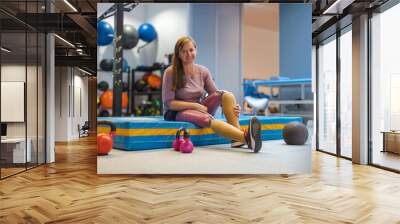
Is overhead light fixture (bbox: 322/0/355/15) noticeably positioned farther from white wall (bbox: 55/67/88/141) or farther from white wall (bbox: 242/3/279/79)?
white wall (bbox: 55/67/88/141)

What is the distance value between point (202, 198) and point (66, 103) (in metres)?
9.50

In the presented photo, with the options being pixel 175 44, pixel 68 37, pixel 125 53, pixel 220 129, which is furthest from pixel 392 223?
pixel 68 37

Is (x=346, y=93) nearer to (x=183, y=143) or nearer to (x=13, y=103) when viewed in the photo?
(x=183, y=143)

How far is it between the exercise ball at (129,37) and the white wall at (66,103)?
7.89 m

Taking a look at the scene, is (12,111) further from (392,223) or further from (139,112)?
(392,223)

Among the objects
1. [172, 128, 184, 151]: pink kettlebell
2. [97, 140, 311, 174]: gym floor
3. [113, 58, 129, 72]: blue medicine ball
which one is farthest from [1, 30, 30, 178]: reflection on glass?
[172, 128, 184, 151]: pink kettlebell

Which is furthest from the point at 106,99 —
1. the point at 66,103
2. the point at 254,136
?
the point at 66,103

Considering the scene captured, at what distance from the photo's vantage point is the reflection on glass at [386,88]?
19.7 feet

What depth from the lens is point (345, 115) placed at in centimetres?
771

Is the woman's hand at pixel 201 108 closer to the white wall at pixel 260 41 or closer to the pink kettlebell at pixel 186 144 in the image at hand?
the pink kettlebell at pixel 186 144

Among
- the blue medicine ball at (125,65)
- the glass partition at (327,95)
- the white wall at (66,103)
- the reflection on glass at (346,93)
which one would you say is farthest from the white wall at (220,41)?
the white wall at (66,103)

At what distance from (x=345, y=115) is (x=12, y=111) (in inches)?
240

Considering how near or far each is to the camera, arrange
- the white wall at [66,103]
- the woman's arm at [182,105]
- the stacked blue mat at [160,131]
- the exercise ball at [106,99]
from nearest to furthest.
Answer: the exercise ball at [106,99] → the stacked blue mat at [160,131] → the woman's arm at [182,105] → the white wall at [66,103]

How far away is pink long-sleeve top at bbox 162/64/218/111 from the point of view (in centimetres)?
544
